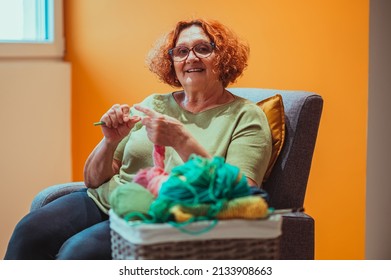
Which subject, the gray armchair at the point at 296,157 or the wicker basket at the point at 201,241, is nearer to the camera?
the wicker basket at the point at 201,241

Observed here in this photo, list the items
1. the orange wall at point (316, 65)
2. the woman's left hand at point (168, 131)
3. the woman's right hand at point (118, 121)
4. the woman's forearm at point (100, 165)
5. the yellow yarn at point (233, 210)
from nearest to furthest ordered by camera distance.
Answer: the yellow yarn at point (233, 210), the woman's left hand at point (168, 131), the woman's right hand at point (118, 121), the woman's forearm at point (100, 165), the orange wall at point (316, 65)

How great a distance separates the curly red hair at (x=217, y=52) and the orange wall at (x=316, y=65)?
58cm

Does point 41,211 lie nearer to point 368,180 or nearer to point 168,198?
point 168,198

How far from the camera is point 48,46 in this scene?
3.26 metres

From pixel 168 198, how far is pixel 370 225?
4.50 feet

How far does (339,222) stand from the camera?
289cm

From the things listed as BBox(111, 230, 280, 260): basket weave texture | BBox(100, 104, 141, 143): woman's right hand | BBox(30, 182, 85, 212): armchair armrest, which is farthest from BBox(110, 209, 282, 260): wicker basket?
BBox(30, 182, 85, 212): armchair armrest

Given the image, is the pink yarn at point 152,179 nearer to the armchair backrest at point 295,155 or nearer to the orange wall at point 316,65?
the armchair backrest at point 295,155

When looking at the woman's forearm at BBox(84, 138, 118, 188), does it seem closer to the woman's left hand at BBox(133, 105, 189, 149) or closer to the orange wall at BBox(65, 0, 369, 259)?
the woman's left hand at BBox(133, 105, 189, 149)

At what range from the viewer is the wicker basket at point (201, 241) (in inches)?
65.4

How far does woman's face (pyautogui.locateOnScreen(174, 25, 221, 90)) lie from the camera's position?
2.24 m

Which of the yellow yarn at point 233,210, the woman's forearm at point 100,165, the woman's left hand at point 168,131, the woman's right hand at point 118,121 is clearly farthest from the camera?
the woman's forearm at point 100,165

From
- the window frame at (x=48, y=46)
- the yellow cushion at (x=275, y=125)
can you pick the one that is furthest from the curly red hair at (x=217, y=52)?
the window frame at (x=48, y=46)

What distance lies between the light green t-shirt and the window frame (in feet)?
3.32
